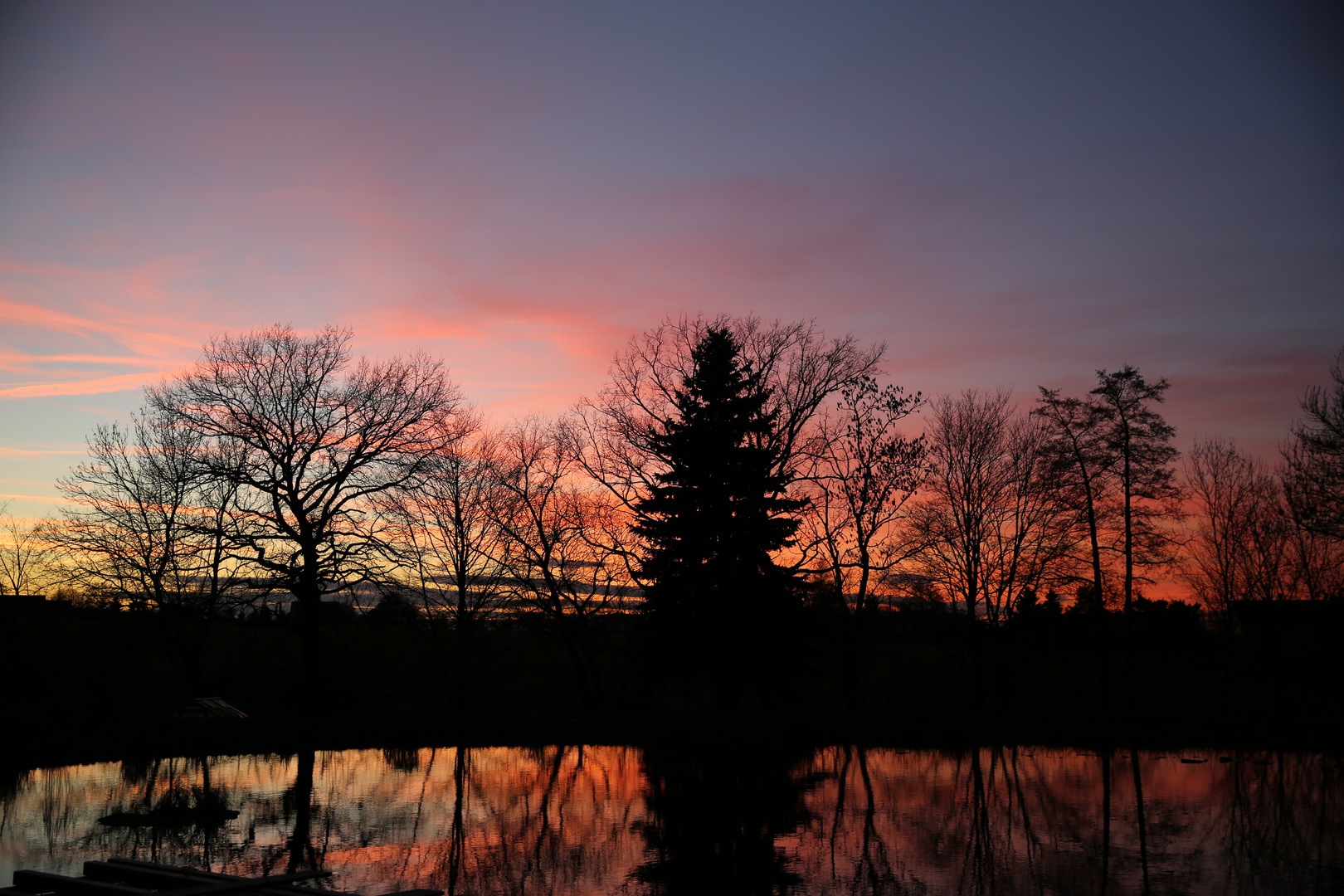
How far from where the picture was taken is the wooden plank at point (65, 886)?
7941mm

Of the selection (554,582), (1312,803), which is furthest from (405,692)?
(1312,803)

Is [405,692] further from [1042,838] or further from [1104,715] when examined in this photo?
[1042,838]

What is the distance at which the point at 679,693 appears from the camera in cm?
3077

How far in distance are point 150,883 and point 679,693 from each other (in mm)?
23295

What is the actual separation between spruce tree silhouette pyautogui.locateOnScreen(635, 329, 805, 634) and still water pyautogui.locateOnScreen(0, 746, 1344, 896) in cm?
827

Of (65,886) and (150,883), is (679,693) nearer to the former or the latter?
(150,883)

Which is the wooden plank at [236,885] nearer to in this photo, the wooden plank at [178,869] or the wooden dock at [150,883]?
the wooden dock at [150,883]

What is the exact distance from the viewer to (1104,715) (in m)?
31.2

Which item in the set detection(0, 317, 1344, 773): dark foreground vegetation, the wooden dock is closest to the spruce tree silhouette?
detection(0, 317, 1344, 773): dark foreground vegetation

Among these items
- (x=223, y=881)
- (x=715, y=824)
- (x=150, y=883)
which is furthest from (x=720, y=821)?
(x=150, y=883)

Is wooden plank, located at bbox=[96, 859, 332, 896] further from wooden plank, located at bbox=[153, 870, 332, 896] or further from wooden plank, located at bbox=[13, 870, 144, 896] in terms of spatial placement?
wooden plank, located at bbox=[13, 870, 144, 896]

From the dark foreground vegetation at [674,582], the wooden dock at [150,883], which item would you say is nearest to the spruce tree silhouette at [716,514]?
the dark foreground vegetation at [674,582]

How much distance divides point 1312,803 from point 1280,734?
42.0ft

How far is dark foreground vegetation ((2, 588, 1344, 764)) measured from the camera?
2359 cm
